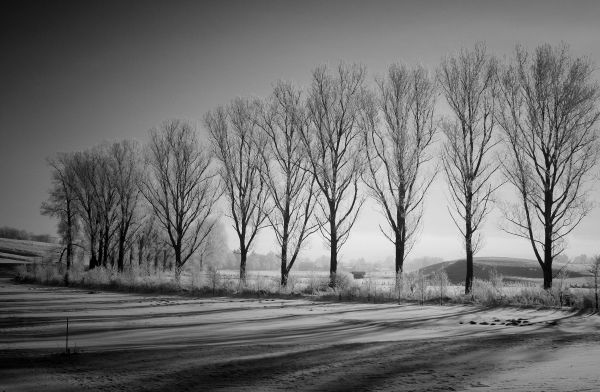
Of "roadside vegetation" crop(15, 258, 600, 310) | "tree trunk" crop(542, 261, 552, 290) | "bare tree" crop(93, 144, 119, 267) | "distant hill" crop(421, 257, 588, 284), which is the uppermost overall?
"bare tree" crop(93, 144, 119, 267)

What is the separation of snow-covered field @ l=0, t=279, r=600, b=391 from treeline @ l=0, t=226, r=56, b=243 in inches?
5996

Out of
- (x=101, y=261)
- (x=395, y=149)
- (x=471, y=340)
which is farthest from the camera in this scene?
(x=101, y=261)

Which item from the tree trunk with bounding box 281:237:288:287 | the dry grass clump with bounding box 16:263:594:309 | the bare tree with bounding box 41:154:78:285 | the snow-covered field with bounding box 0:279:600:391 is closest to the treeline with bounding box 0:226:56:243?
the bare tree with bounding box 41:154:78:285

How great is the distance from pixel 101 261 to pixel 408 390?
40.3 m

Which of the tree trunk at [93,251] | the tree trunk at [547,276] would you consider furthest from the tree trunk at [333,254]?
the tree trunk at [93,251]

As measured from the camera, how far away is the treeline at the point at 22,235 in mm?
141950

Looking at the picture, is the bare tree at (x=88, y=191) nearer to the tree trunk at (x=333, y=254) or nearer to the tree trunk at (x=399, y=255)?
the tree trunk at (x=333, y=254)

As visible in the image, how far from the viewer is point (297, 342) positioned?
28.9 ft

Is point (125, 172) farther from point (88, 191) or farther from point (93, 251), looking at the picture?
point (93, 251)

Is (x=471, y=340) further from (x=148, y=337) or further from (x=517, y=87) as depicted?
(x=517, y=87)

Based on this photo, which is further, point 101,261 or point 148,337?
point 101,261

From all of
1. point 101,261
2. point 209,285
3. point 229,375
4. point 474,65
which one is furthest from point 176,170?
point 229,375

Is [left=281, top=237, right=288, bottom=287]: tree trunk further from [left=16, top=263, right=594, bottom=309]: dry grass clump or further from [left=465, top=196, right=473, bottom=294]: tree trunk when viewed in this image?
[left=465, top=196, right=473, bottom=294]: tree trunk

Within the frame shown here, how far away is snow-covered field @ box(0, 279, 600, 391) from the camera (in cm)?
579
